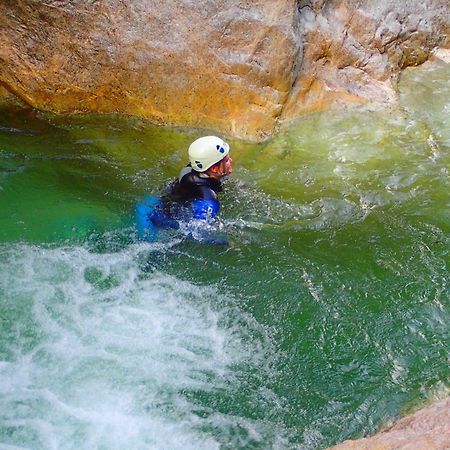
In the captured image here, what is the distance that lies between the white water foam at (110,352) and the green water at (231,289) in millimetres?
15

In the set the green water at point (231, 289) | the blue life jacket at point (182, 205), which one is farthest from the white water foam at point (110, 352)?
the blue life jacket at point (182, 205)

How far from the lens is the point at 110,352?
5020 mm

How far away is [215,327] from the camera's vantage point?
17.3 feet

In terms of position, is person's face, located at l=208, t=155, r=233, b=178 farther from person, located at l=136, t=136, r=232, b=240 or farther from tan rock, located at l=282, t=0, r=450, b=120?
tan rock, located at l=282, t=0, r=450, b=120

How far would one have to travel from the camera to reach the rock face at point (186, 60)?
7551 mm

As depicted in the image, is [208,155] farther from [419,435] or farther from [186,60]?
[419,435]

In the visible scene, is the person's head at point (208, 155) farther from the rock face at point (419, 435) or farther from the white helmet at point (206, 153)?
the rock face at point (419, 435)

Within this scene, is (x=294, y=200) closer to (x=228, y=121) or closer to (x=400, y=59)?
(x=228, y=121)

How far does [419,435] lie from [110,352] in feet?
8.41

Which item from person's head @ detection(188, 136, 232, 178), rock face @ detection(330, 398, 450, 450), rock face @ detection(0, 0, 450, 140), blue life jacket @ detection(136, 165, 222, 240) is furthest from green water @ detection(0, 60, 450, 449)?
person's head @ detection(188, 136, 232, 178)

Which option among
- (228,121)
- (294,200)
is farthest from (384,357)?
(228,121)

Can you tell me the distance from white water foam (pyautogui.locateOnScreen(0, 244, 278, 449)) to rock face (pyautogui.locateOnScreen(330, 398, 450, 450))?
3.30ft

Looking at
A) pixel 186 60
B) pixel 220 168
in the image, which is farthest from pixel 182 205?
pixel 186 60

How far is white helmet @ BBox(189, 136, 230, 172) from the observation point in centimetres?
596
